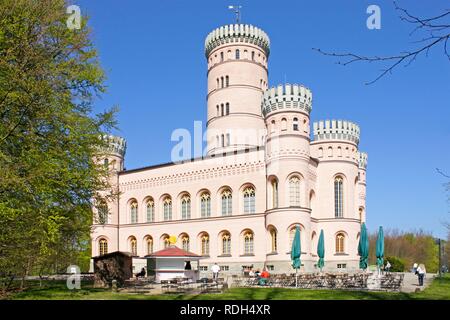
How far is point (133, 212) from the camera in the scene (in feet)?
153

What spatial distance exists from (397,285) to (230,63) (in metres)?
28.4

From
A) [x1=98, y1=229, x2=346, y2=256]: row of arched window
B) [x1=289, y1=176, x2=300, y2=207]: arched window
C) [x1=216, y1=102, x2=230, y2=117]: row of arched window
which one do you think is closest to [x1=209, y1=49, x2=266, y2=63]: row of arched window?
[x1=216, y1=102, x2=230, y2=117]: row of arched window

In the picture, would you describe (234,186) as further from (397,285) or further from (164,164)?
(397,285)

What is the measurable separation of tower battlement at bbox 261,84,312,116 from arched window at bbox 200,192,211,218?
346 inches

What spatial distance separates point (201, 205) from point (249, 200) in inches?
188

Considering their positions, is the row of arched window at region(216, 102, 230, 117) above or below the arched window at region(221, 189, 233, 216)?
above

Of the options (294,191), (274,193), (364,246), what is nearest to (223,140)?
(274,193)

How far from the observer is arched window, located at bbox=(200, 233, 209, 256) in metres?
41.3

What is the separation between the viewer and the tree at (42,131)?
13711 millimetres

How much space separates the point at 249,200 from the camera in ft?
128

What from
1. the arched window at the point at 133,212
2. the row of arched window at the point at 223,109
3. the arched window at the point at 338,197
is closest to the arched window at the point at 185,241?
the arched window at the point at 133,212

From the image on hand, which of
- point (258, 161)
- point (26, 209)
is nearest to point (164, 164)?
point (258, 161)

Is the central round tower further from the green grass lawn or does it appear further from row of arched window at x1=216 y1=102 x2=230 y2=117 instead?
the green grass lawn
